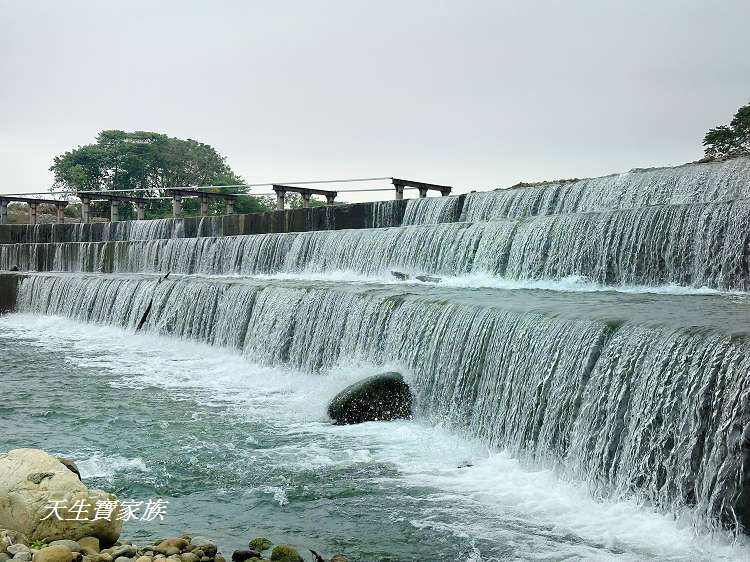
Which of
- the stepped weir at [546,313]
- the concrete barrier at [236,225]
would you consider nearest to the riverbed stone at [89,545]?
the stepped weir at [546,313]

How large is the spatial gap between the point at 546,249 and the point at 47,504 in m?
9.85

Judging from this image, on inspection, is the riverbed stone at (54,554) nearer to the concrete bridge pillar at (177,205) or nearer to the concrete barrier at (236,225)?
the concrete barrier at (236,225)

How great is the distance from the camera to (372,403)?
372 inches

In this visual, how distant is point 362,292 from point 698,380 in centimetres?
Answer: 685

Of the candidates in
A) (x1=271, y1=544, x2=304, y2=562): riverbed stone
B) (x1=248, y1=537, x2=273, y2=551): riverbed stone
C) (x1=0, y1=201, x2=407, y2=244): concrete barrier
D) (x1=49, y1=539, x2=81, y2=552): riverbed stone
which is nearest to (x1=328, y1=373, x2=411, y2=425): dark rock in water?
(x1=248, y1=537, x2=273, y2=551): riverbed stone

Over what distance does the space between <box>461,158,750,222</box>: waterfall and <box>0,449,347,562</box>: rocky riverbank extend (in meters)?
9.80

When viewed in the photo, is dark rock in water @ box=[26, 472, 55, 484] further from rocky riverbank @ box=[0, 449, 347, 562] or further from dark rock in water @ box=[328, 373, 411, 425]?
dark rock in water @ box=[328, 373, 411, 425]

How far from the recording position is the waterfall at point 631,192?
43.1 feet

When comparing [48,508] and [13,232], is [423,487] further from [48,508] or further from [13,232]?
[13,232]

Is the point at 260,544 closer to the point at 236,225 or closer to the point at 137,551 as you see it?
the point at 137,551

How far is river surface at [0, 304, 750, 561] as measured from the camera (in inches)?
219

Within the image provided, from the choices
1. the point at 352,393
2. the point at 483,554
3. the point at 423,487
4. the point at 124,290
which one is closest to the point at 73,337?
the point at 124,290

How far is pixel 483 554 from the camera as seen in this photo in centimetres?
533

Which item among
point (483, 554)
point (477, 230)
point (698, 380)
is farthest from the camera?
point (477, 230)
